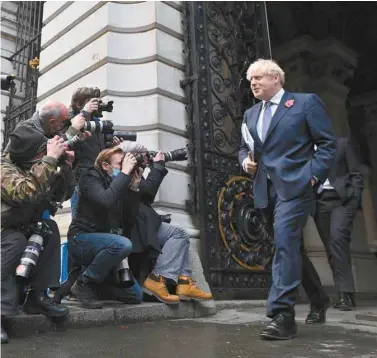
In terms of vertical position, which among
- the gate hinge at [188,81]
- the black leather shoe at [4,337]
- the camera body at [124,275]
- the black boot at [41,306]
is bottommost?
the black leather shoe at [4,337]

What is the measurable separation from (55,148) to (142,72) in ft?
10.5

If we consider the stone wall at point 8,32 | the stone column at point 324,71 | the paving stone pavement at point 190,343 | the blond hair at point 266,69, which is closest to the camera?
the paving stone pavement at point 190,343

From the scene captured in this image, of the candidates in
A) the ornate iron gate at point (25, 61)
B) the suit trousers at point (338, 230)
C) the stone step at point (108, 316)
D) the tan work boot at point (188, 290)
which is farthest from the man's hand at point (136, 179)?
the ornate iron gate at point (25, 61)

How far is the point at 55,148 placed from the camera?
3104 mm

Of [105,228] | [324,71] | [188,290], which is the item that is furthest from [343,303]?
[324,71]

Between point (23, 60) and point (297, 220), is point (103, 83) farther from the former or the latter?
point (23, 60)

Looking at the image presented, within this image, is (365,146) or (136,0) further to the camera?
(365,146)

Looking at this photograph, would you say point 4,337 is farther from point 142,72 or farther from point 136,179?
point 142,72

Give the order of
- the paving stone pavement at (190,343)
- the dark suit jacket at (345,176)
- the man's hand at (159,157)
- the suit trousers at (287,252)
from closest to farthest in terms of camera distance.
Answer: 1. the paving stone pavement at (190,343)
2. the suit trousers at (287,252)
3. the man's hand at (159,157)
4. the dark suit jacket at (345,176)

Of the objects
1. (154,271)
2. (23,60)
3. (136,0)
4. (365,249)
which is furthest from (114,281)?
(23,60)

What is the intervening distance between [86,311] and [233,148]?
359cm

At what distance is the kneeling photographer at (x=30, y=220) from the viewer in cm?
299

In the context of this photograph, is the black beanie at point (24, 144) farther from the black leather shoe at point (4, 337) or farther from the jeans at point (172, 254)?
the jeans at point (172, 254)

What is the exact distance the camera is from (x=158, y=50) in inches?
241
